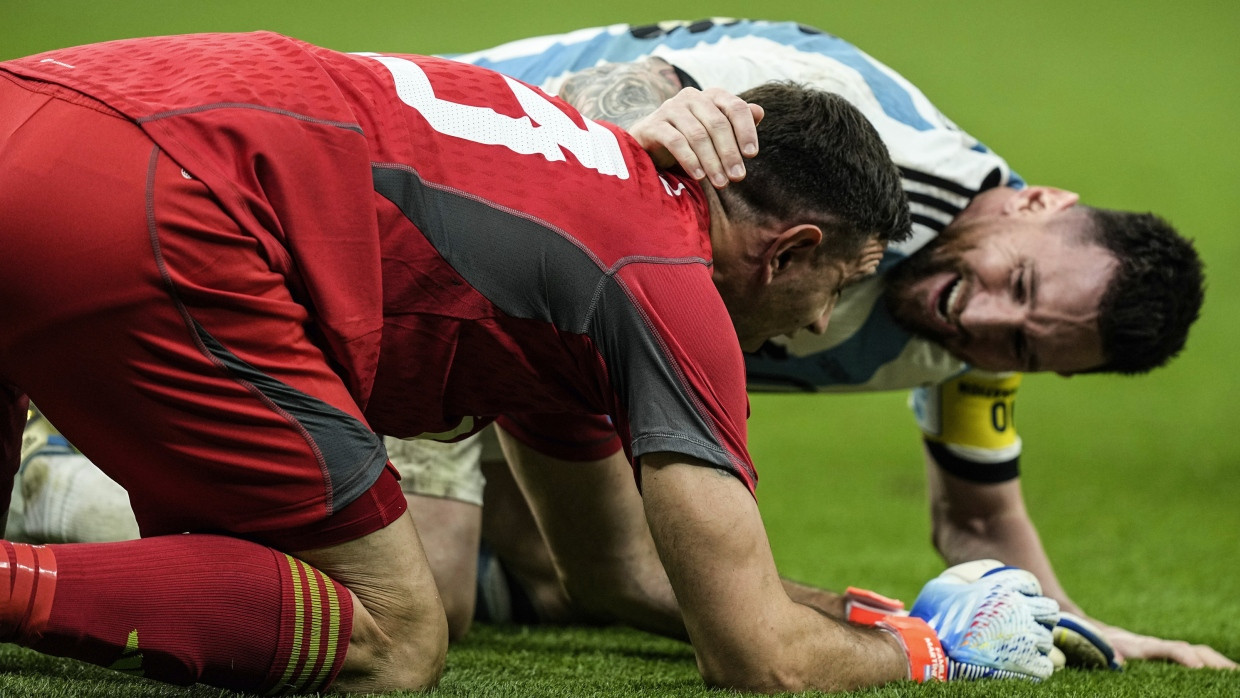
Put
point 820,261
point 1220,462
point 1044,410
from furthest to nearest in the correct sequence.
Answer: point 1044,410, point 1220,462, point 820,261

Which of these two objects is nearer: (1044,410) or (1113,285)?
(1113,285)

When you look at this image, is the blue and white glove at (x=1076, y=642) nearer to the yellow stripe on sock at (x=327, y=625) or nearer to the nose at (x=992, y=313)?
the nose at (x=992, y=313)

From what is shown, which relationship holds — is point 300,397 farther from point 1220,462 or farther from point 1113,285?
point 1220,462

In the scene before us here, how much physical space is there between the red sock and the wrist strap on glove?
0.71 metres

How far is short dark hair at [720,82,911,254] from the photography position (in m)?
1.54

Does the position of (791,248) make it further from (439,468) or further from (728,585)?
(439,468)

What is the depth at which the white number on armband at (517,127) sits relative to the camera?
4.57ft

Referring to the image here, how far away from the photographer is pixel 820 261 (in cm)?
159

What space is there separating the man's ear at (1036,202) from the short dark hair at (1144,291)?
0.19 ft

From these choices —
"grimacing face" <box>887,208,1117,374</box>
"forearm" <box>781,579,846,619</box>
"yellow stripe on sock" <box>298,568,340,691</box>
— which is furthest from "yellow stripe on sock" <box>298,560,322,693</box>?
"grimacing face" <box>887,208,1117,374</box>

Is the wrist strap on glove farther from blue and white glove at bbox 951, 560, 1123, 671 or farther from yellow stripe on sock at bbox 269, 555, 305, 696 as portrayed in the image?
yellow stripe on sock at bbox 269, 555, 305, 696

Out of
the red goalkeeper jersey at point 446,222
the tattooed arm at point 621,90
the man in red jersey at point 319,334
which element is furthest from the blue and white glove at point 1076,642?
the tattooed arm at point 621,90

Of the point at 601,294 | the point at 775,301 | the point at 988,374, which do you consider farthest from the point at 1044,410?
the point at 601,294

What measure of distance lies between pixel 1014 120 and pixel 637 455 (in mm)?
6575
